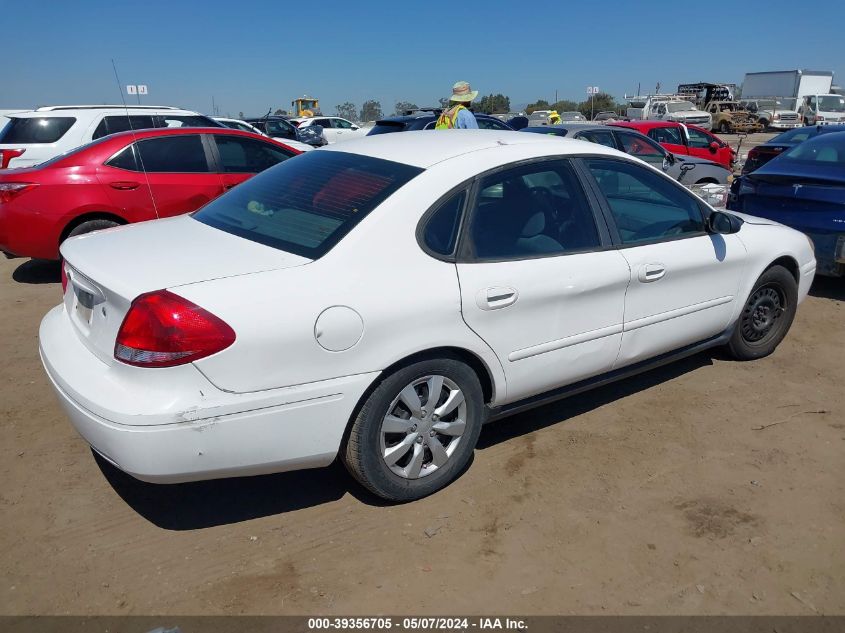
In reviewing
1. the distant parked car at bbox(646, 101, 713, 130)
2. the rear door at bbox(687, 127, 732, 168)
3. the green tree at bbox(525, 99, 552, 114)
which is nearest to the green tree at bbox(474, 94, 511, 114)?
the green tree at bbox(525, 99, 552, 114)

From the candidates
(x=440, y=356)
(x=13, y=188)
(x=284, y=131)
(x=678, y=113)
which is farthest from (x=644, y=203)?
(x=678, y=113)

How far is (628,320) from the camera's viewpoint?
3.73 metres

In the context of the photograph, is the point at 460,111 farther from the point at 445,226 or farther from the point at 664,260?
the point at 445,226

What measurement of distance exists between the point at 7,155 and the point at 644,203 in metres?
8.10

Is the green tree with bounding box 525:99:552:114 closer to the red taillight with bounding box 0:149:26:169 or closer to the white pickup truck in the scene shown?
the white pickup truck

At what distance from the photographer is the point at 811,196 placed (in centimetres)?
612

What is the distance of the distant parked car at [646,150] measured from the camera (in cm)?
1037

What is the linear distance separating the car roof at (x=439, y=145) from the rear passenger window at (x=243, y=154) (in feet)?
12.2

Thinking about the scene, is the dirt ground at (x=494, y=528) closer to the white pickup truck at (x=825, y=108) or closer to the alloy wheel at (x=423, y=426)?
the alloy wheel at (x=423, y=426)

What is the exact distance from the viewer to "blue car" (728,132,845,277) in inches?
236

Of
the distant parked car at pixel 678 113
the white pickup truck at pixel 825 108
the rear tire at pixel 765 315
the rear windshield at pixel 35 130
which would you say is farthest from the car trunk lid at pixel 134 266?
the white pickup truck at pixel 825 108

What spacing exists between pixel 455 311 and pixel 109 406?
1.42 m

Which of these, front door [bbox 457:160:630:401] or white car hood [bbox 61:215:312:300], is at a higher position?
white car hood [bbox 61:215:312:300]

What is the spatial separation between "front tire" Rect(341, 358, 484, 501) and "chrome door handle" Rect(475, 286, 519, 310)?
11.4 inches
